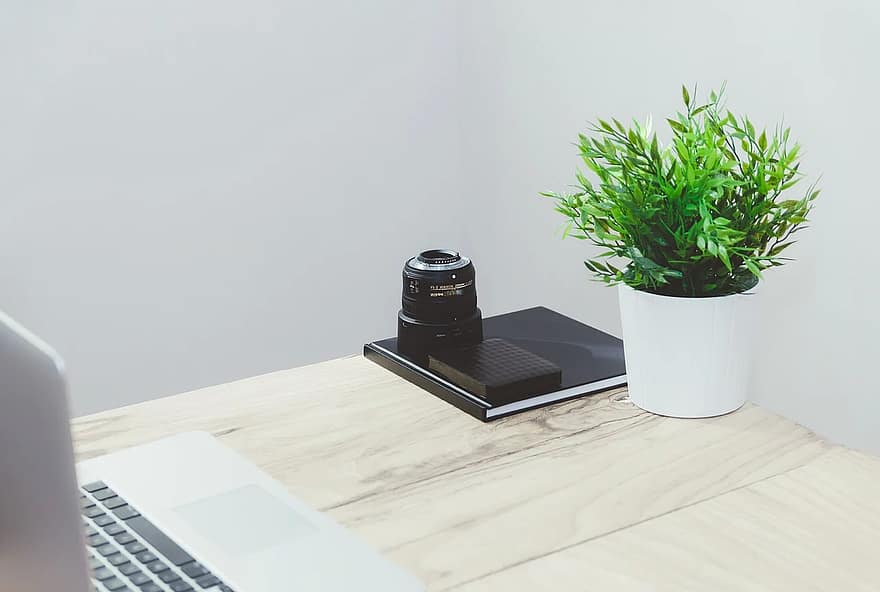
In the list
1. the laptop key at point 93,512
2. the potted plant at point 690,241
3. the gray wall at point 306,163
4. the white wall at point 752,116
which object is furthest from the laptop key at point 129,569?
the gray wall at point 306,163

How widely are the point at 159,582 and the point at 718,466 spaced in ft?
1.78

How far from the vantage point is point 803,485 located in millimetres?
1008

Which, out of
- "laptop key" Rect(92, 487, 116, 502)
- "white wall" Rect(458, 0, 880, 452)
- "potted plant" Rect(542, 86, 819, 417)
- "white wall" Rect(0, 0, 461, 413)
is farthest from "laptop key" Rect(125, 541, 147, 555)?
"white wall" Rect(0, 0, 461, 413)

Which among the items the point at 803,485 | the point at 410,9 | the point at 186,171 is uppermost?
the point at 410,9

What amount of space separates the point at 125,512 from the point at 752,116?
1.09 m

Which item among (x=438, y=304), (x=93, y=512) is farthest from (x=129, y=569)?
(x=438, y=304)

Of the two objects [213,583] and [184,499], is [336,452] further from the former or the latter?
[213,583]

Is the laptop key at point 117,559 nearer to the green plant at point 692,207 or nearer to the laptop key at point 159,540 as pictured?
the laptop key at point 159,540

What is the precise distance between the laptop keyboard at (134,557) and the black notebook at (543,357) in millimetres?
396

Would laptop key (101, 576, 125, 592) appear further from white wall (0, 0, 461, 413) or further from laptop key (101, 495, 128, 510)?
white wall (0, 0, 461, 413)

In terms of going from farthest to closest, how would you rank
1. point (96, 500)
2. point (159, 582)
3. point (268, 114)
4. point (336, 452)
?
point (268, 114), point (336, 452), point (96, 500), point (159, 582)

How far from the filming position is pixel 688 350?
1.12 meters

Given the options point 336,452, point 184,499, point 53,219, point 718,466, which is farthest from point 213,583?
point 53,219

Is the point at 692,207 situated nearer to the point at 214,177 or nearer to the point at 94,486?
the point at 94,486
